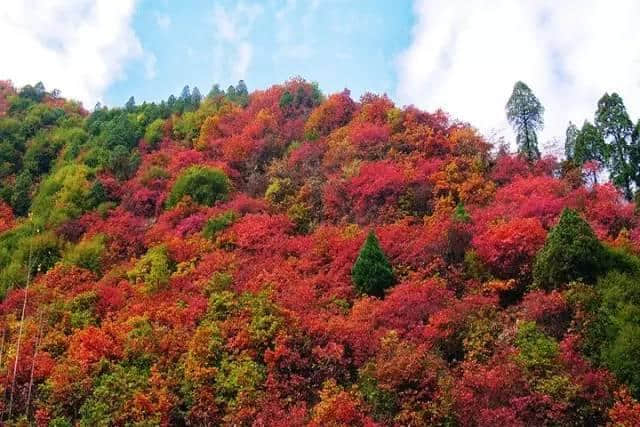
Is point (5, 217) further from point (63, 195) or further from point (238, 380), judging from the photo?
point (238, 380)

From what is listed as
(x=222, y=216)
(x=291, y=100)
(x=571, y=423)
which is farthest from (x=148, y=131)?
(x=571, y=423)

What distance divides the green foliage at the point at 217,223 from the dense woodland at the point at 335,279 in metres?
0.13

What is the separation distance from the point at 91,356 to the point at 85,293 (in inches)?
241

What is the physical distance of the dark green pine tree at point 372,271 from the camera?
2600 cm

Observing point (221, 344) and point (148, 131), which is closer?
point (221, 344)

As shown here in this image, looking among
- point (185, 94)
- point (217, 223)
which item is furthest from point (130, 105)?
point (217, 223)

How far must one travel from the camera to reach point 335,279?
27.5 metres

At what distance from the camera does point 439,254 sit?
2745cm

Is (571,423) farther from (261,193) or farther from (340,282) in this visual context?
(261,193)

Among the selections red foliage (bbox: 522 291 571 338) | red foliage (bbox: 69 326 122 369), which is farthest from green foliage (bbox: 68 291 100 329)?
red foliage (bbox: 522 291 571 338)

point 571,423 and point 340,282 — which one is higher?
point 340,282

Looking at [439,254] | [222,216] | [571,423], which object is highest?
[222,216]

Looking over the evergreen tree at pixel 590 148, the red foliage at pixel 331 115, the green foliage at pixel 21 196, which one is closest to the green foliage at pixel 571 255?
the evergreen tree at pixel 590 148

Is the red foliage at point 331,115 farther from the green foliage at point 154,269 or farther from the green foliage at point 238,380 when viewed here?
the green foliage at point 238,380
